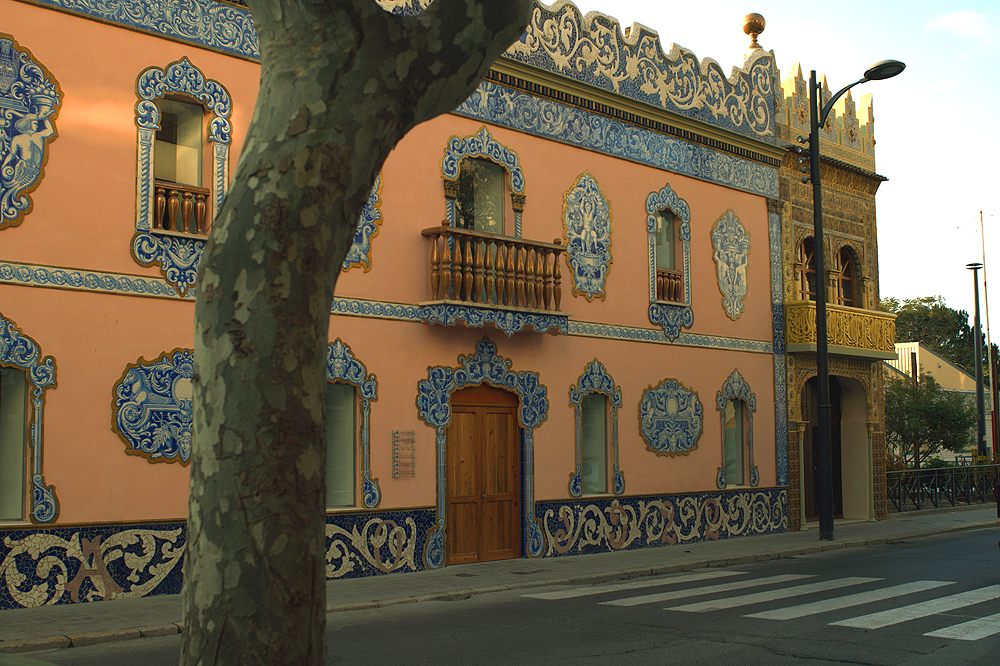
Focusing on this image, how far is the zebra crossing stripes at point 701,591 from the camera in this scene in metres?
11.5

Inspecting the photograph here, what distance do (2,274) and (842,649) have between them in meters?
9.74

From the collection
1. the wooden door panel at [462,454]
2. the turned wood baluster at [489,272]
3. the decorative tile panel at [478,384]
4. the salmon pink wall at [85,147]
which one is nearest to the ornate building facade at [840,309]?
the decorative tile panel at [478,384]

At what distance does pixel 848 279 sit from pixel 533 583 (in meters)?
14.7

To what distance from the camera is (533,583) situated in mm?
13141

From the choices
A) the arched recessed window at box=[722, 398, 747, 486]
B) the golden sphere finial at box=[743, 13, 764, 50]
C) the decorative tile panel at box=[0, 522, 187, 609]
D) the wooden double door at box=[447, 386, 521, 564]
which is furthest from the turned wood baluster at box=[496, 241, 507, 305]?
the golden sphere finial at box=[743, 13, 764, 50]

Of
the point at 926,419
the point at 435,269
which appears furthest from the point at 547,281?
the point at 926,419

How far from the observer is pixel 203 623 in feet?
12.4

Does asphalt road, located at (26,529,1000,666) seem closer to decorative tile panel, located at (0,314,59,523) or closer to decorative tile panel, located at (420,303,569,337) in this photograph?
decorative tile panel, located at (0,314,59,523)

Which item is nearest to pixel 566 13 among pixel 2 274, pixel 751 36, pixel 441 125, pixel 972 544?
pixel 441 125

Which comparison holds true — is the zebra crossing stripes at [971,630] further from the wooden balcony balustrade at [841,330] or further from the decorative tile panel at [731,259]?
the wooden balcony balustrade at [841,330]

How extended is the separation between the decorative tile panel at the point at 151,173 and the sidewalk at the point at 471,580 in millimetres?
4170

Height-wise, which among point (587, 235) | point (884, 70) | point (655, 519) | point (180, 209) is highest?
point (884, 70)

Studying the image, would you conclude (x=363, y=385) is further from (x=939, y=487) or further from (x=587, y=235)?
(x=939, y=487)

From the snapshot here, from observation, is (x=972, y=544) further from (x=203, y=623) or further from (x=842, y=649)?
(x=203, y=623)
